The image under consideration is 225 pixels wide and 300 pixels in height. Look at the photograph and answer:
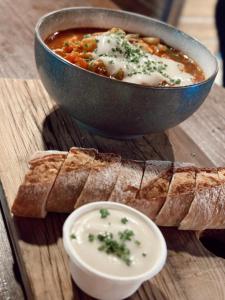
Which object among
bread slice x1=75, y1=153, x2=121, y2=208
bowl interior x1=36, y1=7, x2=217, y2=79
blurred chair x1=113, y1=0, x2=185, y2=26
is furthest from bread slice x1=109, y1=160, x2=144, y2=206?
blurred chair x1=113, y1=0, x2=185, y2=26

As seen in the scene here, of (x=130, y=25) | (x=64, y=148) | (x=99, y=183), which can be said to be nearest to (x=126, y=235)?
(x=99, y=183)

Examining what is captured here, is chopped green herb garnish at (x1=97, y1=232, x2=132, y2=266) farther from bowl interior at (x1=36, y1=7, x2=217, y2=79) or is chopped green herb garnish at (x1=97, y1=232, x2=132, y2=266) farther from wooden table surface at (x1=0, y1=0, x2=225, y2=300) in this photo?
bowl interior at (x1=36, y1=7, x2=217, y2=79)

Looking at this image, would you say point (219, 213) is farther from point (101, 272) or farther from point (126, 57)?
point (126, 57)

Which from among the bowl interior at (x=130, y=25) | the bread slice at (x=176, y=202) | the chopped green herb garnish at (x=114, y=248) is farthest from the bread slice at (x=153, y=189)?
the bowl interior at (x=130, y=25)

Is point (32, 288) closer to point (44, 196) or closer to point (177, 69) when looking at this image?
point (44, 196)

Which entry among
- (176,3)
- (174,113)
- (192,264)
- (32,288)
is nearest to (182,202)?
(192,264)
